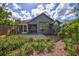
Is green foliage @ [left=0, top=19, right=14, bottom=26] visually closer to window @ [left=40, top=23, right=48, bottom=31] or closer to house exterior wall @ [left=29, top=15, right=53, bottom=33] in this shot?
house exterior wall @ [left=29, top=15, right=53, bottom=33]

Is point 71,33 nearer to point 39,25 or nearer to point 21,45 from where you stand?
point 39,25

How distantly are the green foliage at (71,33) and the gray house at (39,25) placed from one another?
0.12m

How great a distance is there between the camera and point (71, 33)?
7.47ft

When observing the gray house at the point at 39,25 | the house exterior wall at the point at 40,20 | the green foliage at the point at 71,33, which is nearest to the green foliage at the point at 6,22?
the gray house at the point at 39,25

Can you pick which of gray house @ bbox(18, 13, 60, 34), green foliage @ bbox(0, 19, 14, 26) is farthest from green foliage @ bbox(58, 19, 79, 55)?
green foliage @ bbox(0, 19, 14, 26)

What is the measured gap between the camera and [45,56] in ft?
7.43

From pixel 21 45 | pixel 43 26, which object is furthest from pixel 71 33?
pixel 21 45

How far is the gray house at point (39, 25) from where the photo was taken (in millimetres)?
2291

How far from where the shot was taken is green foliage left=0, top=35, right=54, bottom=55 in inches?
89.0

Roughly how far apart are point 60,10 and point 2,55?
2.93 feet

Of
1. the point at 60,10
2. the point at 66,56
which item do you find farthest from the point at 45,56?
the point at 60,10

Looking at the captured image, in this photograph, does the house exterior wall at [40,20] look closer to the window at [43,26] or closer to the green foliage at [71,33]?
the window at [43,26]

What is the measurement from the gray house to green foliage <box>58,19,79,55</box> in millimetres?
124

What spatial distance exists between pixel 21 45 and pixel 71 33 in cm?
62
